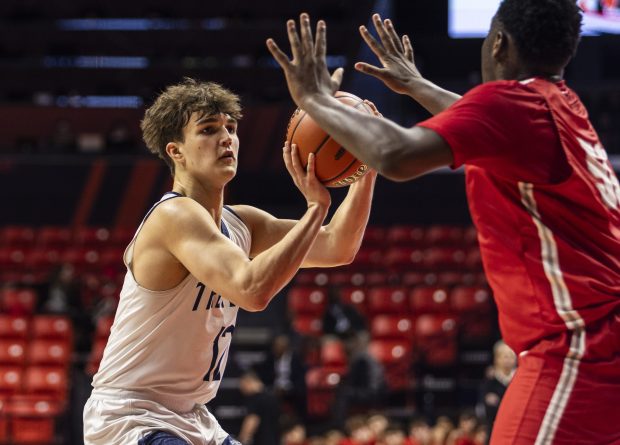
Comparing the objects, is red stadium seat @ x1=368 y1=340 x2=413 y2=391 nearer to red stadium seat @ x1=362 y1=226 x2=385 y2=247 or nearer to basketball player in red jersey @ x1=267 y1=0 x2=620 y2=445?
red stadium seat @ x1=362 y1=226 x2=385 y2=247

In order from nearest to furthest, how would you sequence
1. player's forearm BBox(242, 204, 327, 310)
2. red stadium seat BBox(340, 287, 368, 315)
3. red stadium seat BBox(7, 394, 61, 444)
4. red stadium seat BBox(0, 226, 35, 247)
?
player's forearm BBox(242, 204, 327, 310)
red stadium seat BBox(7, 394, 61, 444)
red stadium seat BBox(340, 287, 368, 315)
red stadium seat BBox(0, 226, 35, 247)

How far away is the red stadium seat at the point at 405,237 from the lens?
16.7 metres

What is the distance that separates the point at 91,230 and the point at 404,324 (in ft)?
22.4

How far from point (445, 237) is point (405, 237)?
68 centimetres

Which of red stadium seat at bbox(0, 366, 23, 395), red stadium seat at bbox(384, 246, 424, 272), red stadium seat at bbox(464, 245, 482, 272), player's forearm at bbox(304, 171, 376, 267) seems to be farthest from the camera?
red stadium seat at bbox(384, 246, 424, 272)

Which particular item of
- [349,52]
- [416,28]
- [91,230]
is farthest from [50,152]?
[416,28]

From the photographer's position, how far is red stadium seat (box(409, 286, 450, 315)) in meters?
13.6

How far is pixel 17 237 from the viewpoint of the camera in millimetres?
17016

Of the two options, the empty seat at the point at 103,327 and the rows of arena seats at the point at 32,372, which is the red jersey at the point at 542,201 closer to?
the rows of arena seats at the point at 32,372

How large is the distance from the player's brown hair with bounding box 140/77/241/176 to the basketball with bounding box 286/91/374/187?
333mm

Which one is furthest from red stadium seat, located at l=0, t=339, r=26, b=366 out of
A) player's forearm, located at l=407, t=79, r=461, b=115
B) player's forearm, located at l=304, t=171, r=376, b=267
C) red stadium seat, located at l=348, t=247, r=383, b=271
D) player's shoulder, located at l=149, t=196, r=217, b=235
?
player's forearm, located at l=407, t=79, r=461, b=115

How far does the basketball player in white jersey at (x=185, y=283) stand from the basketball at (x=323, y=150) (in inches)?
2.0

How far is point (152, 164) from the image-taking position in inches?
695

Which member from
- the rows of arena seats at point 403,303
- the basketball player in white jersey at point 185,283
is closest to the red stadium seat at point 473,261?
the rows of arena seats at point 403,303
